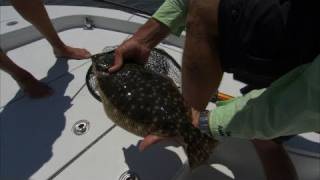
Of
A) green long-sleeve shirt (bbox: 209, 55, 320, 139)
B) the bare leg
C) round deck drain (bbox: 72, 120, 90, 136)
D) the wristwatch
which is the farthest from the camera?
round deck drain (bbox: 72, 120, 90, 136)

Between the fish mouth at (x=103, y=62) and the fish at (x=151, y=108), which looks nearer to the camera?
the fish at (x=151, y=108)

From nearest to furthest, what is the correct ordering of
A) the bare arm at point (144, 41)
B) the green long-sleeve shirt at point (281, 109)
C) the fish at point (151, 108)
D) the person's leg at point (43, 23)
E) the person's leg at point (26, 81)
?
1. the green long-sleeve shirt at point (281, 109)
2. the fish at point (151, 108)
3. the bare arm at point (144, 41)
4. the person's leg at point (26, 81)
5. the person's leg at point (43, 23)

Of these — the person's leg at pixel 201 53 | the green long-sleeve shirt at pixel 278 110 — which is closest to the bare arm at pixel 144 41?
the person's leg at pixel 201 53

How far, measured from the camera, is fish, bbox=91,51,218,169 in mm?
1622

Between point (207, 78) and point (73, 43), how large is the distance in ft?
5.47

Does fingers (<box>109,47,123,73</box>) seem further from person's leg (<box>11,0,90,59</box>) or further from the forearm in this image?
person's leg (<box>11,0,90,59</box>)

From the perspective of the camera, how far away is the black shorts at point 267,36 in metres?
1.29

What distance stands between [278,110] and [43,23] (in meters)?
1.97

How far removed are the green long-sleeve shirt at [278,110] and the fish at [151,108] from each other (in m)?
0.20

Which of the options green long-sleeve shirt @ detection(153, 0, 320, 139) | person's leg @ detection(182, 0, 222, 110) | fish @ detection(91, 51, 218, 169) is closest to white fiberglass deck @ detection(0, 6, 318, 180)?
fish @ detection(91, 51, 218, 169)

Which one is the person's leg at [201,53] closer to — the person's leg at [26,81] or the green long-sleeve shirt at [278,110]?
the green long-sleeve shirt at [278,110]

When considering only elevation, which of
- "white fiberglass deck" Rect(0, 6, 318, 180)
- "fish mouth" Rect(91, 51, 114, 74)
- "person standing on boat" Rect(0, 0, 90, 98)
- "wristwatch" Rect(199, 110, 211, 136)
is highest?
"wristwatch" Rect(199, 110, 211, 136)

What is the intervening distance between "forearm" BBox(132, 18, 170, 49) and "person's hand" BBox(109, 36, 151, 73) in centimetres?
3


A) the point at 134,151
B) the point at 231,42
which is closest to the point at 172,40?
the point at 134,151
